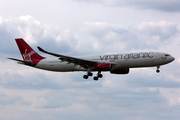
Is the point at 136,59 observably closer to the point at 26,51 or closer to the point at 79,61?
the point at 79,61

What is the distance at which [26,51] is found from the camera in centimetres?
7631

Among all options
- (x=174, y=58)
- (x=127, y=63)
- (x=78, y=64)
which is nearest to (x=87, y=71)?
(x=78, y=64)

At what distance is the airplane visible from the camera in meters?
63.7

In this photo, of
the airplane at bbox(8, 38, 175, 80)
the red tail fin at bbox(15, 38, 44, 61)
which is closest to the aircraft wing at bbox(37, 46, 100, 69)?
the airplane at bbox(8, 38, 175, 80)

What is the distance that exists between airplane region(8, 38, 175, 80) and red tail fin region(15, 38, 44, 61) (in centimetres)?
125

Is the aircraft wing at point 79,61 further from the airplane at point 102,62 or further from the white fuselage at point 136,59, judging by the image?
the white fuselage at point 136,59

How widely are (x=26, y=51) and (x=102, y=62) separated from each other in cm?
2090

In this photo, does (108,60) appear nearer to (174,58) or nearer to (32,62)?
(174,58)

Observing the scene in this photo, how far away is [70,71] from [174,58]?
23285mm

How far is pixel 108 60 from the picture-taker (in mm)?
66375

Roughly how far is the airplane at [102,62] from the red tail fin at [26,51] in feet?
4.09

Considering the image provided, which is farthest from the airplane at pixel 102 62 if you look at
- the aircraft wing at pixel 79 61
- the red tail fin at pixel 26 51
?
the red tail fin at pixel 26 51

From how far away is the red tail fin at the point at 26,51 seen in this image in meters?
75.5

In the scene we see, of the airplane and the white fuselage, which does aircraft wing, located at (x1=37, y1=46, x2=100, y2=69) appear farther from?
the white fuselage
